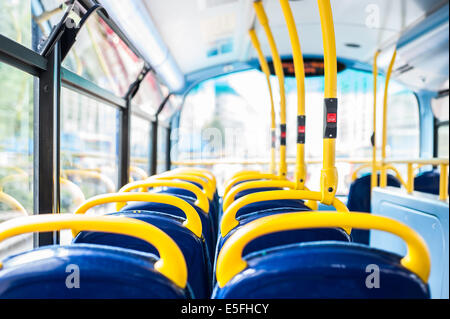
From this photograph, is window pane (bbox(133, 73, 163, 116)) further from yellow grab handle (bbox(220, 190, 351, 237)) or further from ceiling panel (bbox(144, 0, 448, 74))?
yellow grab handle (bbox(220, 190, 351, 237))

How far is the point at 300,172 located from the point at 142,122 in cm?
312

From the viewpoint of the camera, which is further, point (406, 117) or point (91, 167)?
point (406, 117)

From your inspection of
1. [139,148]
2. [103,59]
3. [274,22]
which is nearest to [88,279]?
[103,59]

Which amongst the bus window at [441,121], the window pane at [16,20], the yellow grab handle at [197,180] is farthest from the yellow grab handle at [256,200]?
the bus window at [441,121]

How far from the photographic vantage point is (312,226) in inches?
29.9

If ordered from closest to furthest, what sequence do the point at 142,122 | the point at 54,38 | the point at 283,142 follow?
the point at 54,38
the point at 283,142
the point at 142,122

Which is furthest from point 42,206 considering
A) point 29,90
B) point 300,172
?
point 300,172

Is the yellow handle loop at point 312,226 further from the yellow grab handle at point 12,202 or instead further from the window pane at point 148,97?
the window pane at point 148,97

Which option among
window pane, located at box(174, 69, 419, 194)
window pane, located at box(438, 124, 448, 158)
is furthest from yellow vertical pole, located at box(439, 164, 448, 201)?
window pane, located at box(438, 124, 448, 158)

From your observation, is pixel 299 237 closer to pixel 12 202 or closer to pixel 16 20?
pixel 16 20

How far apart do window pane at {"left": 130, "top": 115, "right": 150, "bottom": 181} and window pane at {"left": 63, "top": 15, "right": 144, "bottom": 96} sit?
0.57m

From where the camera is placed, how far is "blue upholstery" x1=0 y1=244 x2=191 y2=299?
0.62 meters

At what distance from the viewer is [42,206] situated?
196 cm
